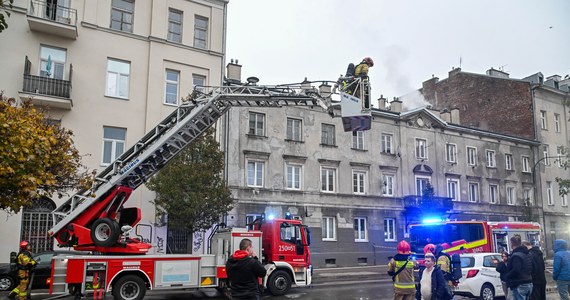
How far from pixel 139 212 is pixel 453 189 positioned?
27.4 meters

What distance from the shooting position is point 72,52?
71.3ft

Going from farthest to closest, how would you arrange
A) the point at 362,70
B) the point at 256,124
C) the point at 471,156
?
the point at 471,156, the point at 256,124, the point at 362,70

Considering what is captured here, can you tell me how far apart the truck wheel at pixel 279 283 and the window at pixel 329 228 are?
12.1 metres

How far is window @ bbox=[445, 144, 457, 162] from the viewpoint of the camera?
35.2 m

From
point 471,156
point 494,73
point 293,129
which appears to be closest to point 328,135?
Answer: point 293,129

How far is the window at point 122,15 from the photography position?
76.2ft

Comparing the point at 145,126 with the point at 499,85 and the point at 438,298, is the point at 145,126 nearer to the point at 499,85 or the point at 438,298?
the point at 438,298

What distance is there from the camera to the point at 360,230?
2944 centimetres

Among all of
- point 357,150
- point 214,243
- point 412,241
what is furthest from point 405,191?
point 214,243

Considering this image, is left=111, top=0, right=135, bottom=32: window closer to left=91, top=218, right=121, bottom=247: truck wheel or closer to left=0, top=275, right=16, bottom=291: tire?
left=0, top=275, right=16, bottom=291: tire

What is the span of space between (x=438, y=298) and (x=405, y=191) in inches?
962

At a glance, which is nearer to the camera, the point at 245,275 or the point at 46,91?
the point at 245,275

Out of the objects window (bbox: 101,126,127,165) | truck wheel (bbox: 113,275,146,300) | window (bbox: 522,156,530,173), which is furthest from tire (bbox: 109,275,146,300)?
window (bbox: 522,156,530,173)

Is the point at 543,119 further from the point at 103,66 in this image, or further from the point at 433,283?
the point at 433,283
